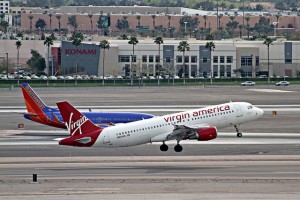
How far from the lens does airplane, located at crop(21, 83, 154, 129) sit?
88875 millimetres

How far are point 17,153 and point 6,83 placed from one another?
109753 mm

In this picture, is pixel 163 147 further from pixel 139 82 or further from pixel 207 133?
pixel 139 82

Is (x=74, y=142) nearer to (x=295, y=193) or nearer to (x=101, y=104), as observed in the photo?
(x=295, y=193)

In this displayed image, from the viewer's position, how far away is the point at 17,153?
77.6 meters

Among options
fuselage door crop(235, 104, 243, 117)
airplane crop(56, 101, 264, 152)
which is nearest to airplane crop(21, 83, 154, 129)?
airplane crop(56, 101, 264, 152)

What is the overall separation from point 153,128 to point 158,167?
6.00m

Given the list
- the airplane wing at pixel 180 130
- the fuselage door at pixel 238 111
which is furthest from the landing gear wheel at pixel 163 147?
the fuselage door at pixel 238 111

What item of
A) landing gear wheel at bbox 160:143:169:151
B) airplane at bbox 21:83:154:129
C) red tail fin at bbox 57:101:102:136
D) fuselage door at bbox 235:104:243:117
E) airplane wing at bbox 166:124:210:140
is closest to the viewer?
red tail fin at bbox 57:101:102:136

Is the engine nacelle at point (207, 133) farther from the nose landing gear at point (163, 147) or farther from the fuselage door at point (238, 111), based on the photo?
the fuselage door at point (238, 111)

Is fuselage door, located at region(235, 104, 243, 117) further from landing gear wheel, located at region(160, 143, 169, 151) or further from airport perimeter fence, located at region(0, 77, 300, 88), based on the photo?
airport perimeter fence, located at region(0, 77, 300, 88)

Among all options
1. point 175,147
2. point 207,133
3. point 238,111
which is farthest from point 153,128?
point 238,111

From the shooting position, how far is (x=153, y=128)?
74.4 metres

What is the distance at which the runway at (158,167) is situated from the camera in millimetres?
58312

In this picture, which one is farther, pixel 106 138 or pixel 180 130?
pixel 180 130
